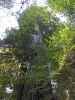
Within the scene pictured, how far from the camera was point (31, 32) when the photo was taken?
20.2 meters

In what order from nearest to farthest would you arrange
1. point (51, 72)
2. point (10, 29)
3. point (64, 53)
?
point (64, 53) < point (51, 72) < point (10, 29)

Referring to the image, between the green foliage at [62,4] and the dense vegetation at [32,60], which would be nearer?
the green foliage at [62,4]

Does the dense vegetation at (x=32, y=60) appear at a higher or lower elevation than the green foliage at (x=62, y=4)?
lower

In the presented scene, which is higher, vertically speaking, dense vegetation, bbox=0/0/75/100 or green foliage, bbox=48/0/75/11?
green foliage, bbox=48/0/75/11

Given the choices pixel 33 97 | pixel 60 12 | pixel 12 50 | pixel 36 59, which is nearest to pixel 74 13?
pixel 60 12

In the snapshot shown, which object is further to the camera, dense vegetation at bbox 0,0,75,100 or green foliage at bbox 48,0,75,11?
dense vegetation at bbox 0,0,75,100

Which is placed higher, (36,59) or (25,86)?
(36,59)

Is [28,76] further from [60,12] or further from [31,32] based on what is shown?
[60,12]

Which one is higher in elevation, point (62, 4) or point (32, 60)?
point (62, 4)

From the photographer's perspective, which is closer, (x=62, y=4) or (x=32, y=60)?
(x=62, y=4)

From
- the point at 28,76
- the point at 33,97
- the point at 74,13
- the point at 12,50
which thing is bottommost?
the point at 33,97

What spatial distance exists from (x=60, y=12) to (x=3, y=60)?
24.6 feet

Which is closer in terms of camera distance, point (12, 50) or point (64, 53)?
point (64, 53)

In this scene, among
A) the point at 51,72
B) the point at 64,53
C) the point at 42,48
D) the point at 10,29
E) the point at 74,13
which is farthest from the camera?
the point at 10,29
